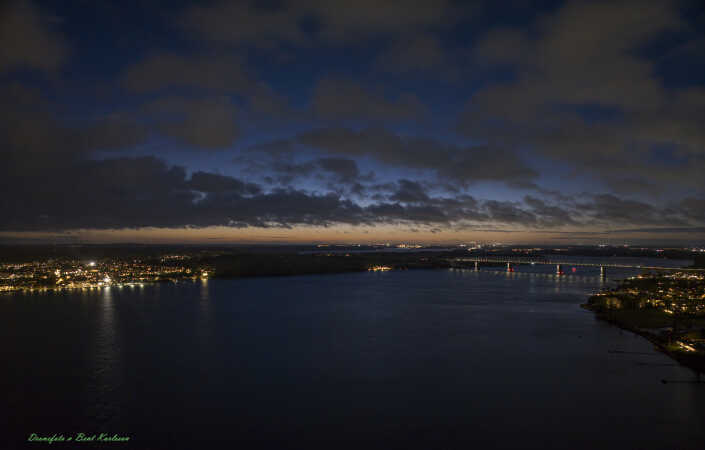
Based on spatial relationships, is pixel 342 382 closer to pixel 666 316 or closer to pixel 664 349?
pixel 664 349

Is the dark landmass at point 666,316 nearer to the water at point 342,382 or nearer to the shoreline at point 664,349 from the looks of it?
the shoreline at point 664,349

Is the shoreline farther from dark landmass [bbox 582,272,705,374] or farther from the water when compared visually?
the water

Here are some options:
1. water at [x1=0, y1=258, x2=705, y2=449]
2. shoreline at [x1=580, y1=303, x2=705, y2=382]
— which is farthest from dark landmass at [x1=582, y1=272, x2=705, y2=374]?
water at [x1=0, y1=258, x2=705, y2=449]

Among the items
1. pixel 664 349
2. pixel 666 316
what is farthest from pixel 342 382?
pixel 666 316

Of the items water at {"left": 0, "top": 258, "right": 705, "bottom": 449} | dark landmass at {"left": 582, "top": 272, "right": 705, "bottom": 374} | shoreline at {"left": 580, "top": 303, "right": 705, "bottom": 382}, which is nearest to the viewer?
water at {"left": 0, "top": 258, "right": 705, "bottom": 449}

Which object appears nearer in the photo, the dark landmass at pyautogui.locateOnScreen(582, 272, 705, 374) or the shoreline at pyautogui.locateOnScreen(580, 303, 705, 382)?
the shoreline at pyautogui.locateOnScreen(580, 303, 705, 382)

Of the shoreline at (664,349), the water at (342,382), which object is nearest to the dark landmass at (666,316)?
the shoreline at (664,349)

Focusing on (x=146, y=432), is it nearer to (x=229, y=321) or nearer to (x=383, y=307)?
(x=229, y=321)
